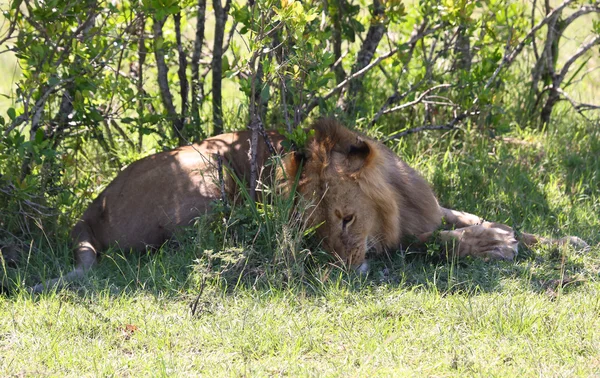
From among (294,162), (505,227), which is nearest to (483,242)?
(505,227)

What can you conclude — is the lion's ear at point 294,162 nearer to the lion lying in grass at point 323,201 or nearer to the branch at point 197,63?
the lion lying in grass at point 323,201

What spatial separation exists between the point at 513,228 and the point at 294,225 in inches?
55.0

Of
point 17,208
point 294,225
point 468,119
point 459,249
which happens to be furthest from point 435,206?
point 17,208

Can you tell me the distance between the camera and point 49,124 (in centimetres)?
498

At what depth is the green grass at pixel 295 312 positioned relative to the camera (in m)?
3.16

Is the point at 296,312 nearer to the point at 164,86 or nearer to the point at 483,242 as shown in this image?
the point at 483,242

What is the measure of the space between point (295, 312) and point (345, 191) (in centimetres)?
73

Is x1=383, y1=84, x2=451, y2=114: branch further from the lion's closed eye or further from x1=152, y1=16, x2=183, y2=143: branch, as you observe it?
the lion's closed eye

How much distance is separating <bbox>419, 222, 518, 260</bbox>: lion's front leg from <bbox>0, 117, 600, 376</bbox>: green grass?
0.22ft

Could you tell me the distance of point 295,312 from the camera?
11.9 feet

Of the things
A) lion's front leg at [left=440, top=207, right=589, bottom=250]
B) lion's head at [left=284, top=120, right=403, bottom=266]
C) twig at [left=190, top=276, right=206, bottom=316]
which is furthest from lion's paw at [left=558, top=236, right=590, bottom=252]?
twig at [left=190, top=276, right=206, bottom=316]

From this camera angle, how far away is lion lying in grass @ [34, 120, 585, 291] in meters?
4.10

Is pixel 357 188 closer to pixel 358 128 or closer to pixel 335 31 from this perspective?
pixel 358 128

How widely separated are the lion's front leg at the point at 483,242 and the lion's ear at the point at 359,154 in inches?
22.2
